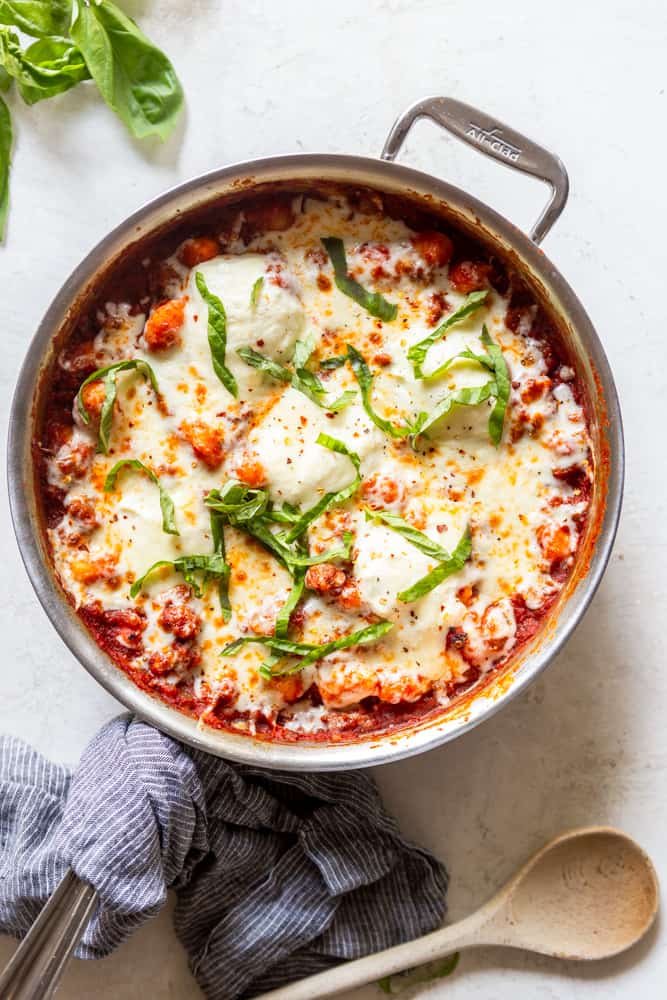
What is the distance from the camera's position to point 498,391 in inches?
112

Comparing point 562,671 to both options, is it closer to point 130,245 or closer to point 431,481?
point 431,481

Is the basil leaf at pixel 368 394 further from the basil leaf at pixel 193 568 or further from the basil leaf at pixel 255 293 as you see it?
the basil leaf at pixel 193 568

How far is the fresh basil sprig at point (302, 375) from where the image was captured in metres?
2.87

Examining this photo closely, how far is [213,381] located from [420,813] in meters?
1.51

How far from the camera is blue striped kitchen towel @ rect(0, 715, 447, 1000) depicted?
2887 millimetres

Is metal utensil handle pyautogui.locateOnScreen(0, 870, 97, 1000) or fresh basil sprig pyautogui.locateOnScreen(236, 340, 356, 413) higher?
fresh basil sprig pyautogui.locateOnScreen(236, 340, 356, 413)

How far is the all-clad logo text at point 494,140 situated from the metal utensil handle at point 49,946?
232 centimetres

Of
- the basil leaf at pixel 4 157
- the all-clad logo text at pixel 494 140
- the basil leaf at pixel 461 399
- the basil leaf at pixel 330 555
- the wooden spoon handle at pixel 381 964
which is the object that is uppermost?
the basil leaf at pixel 4 157

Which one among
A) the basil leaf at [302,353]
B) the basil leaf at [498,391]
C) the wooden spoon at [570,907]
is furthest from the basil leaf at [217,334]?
the wooden spoon at [570,907]

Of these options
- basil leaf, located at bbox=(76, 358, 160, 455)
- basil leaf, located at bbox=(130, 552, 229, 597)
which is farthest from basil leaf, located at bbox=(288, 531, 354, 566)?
basil leaf, located at bbox=(76, 358, 160, 455)

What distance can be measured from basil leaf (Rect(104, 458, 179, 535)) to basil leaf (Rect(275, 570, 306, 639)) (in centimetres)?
37

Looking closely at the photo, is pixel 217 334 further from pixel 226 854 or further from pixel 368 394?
pixel 226 854

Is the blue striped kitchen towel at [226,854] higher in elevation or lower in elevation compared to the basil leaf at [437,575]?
lower

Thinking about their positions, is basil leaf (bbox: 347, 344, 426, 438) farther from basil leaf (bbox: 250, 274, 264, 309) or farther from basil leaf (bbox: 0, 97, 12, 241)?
basil leaf (bbox: 0, 97, 12, 241)
